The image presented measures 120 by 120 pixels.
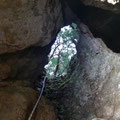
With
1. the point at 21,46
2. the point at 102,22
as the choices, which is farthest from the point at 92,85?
the point at 21,46

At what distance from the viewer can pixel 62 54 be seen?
682 cm

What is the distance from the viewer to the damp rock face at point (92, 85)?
346cm

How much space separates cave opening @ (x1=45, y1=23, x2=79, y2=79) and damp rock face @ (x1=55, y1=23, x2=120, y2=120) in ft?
3.11

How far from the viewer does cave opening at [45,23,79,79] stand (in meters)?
6.02

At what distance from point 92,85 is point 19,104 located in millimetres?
1592

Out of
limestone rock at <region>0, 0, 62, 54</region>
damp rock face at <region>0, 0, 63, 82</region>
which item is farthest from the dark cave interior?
limestone rock at <region>0, 0, 62, 54</region>

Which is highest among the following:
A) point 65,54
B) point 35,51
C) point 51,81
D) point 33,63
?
point 35,51

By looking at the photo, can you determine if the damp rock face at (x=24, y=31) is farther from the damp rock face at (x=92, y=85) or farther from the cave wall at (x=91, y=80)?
the damp rock face at (x=92, y=85)

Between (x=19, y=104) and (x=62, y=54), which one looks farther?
(x=62, y=54)

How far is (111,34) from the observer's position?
460 cm

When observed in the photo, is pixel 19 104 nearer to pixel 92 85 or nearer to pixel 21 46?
pixel 21 46

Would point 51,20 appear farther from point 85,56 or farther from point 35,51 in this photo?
point 85,56

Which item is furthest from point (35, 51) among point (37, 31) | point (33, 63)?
point (37, 31)

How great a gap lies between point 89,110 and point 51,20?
82.6 inches
